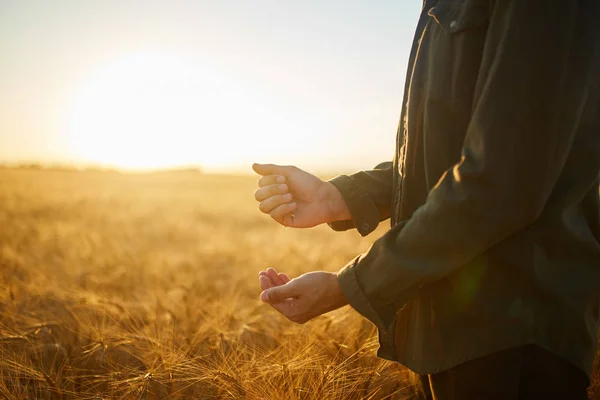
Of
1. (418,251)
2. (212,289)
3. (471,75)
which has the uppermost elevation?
(471,75)

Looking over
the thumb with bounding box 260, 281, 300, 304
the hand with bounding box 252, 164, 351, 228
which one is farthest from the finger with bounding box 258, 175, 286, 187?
the thumb with bounding box 260, 281, 300, 304

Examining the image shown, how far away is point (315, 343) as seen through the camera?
1716 mm

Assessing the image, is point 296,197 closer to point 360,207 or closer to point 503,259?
point 360,207

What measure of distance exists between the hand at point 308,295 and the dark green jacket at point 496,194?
54 mm

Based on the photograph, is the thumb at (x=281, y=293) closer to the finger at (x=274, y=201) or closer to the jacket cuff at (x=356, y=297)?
the jacket cuff at (x=356, y=297)

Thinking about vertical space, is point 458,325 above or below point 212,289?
above

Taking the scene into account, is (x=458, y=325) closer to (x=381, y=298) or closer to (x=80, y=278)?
(x=381, y=298)

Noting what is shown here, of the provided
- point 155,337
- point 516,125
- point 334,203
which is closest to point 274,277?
point 334,203

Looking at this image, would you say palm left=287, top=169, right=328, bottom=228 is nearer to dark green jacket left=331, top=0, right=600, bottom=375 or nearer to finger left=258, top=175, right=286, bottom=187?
finger left=258, top=175, right=286, bottom=187

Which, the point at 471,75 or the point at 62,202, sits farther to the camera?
the point at 62,202

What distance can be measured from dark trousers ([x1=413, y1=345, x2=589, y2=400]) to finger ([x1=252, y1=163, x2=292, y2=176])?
2.19 feet

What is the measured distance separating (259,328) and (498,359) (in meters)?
1.44

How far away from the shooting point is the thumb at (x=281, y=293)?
0.99 meters

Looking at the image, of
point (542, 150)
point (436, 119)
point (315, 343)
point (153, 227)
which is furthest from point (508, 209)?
point (153, 227)
